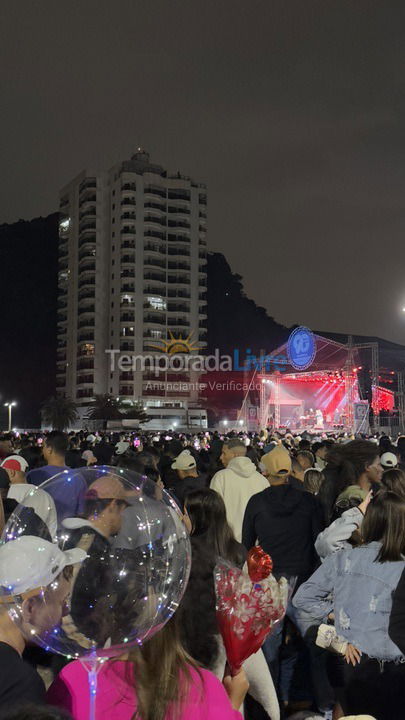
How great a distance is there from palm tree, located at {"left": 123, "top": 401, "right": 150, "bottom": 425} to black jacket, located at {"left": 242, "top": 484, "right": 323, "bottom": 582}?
63115 mm

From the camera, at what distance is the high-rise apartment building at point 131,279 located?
80.2 metres

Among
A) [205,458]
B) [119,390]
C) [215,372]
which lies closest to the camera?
[205,458]

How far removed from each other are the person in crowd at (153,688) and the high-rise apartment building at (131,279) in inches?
3007

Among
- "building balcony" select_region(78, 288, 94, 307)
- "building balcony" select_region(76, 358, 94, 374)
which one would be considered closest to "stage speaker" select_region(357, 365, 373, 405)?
"building balcony" select_region(76, 358, 94, 374)

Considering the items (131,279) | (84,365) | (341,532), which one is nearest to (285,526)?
(341,532)

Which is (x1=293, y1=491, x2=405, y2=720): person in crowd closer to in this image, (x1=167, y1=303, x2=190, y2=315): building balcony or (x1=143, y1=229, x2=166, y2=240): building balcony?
(x1=167, y1=303, x2=190, y2=315): building balcony

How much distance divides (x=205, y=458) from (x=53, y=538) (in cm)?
1051

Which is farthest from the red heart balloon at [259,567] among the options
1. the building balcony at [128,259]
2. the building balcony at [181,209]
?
the building balcony at [181,209]

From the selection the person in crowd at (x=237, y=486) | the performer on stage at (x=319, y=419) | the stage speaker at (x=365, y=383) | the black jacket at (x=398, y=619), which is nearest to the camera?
the black jacket at (x=398, y=619)

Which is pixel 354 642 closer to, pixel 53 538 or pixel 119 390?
pixel 53 538

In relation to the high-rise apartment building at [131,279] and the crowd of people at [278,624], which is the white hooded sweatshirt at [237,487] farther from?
the high-rise apartment building at [131,279]

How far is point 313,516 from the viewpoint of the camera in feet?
15.0

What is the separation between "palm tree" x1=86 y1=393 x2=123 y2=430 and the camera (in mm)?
67312

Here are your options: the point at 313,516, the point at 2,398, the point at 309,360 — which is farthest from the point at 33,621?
the point at 2,398
